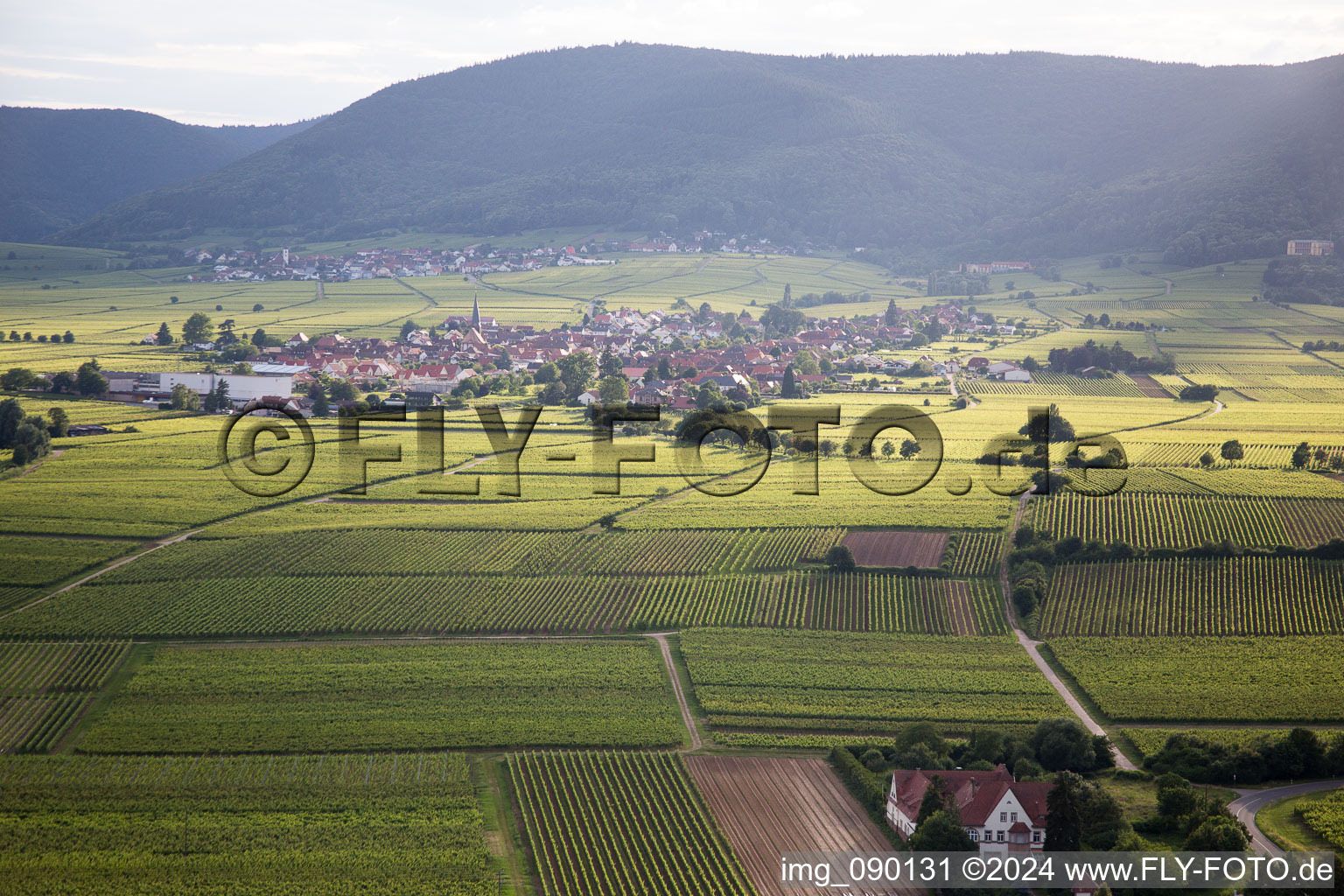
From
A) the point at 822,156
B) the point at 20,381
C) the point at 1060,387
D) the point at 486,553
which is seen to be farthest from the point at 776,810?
the point at 822,156

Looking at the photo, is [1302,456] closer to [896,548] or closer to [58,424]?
[896,548]

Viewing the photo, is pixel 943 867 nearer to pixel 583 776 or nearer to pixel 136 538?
pixel 583 776

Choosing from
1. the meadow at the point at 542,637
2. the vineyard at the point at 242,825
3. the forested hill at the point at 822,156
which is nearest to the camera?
the vineyard at the point at 242,825

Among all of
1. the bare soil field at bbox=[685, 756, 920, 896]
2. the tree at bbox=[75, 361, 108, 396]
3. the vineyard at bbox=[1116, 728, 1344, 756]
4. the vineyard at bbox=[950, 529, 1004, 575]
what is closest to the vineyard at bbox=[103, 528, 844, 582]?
the vineyard at bbox=[950, 529, 1004, 575]

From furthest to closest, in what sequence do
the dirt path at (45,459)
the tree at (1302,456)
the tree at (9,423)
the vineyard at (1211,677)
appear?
the tree at (9,423)
the dirt path at (45,459)
the tree at (1302,456)
the vineyard at (1211,677)

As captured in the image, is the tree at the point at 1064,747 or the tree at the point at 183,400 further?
the tree at the point at 183,400

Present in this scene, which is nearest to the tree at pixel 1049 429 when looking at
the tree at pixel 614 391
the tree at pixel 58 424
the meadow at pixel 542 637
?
the meadow at pixel 542 637

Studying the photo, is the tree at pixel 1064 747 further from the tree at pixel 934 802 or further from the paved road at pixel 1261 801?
the tree at pixel 934 802
